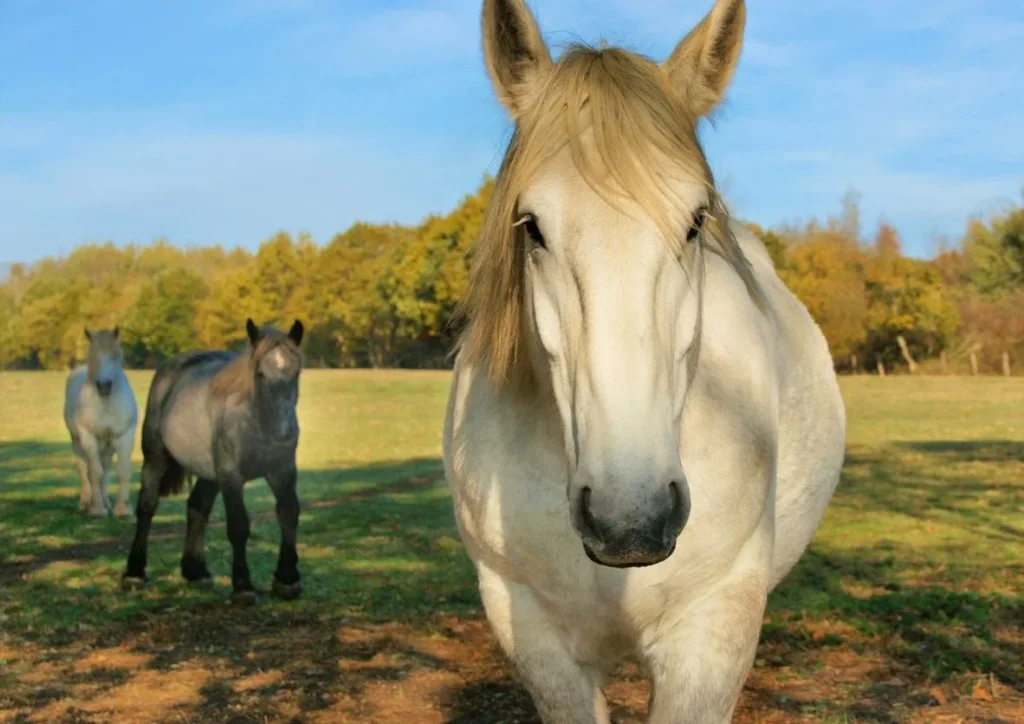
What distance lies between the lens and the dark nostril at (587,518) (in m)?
1.80

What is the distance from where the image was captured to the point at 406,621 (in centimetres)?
695

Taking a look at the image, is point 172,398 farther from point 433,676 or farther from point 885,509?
point 885,509

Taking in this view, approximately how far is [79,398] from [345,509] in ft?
11.3

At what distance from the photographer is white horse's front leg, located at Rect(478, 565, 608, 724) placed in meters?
2.59

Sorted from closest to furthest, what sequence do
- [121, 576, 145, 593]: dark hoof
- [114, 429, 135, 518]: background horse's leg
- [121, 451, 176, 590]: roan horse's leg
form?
[121, 576, 145, 593]: dark hoof < [121, 451, 176, 590]: roan horse's leg < [114, 429, 135, 518]: background horse's leg

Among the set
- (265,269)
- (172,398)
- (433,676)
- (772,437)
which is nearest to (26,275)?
(265,269)

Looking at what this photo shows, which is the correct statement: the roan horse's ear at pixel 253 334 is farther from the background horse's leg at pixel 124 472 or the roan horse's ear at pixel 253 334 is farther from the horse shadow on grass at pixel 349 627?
the background horse's leg at pixel 124 472

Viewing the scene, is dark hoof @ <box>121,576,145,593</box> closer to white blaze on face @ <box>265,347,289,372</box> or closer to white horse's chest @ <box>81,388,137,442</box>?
white blaze on face @ <box>265,347,289,372</box>

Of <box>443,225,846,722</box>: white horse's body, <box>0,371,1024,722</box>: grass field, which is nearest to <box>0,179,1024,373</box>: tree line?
<box>0,371,1024,722</box>: grass field

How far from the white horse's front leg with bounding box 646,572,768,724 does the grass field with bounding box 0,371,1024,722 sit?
218cm

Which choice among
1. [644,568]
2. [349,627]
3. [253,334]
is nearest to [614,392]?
[644,568]

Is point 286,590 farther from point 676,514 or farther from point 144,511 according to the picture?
point 676,514


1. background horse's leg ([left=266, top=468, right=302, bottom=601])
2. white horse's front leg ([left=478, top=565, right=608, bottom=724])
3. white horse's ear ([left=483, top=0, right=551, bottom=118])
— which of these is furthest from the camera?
background horse's leg ([left=266, top=468, right=302, bottom=601])

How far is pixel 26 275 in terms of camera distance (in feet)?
143
